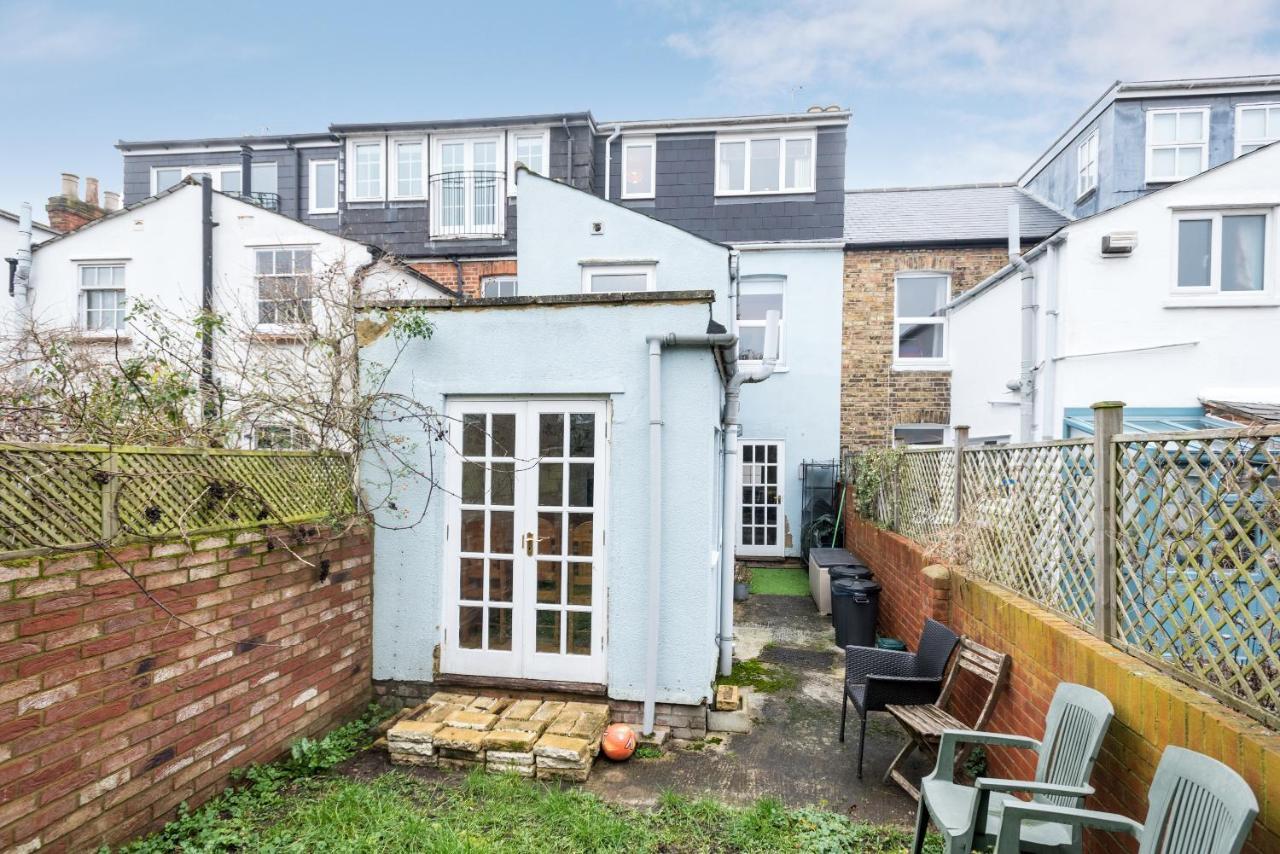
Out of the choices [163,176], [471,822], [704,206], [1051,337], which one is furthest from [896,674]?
[163,176]

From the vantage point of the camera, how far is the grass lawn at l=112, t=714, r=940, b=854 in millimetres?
3480

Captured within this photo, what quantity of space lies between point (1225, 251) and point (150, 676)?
42.6 feet

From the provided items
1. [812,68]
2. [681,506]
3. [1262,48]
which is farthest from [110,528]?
[1262,48]

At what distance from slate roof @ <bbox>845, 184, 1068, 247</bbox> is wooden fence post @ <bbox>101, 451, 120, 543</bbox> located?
40.2 feet

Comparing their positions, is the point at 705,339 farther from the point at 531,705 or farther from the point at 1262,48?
the point at 1262,48

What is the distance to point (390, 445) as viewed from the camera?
5422 mm

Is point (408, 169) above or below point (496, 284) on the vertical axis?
above

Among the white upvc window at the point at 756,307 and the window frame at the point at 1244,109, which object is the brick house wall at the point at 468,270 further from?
the window frame at the point at 1244,109

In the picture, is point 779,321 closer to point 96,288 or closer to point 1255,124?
point 1255,124

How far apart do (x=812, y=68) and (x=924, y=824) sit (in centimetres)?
1482

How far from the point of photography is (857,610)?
7.14 m

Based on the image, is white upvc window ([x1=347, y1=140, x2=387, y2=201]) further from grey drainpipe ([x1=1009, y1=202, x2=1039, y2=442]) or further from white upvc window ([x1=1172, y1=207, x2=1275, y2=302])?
white upvc window ([x1=1172, y1=207, x2=1275, y2=302])

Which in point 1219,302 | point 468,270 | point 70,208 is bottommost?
point 1219,302

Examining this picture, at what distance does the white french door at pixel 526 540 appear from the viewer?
17.1 ft
